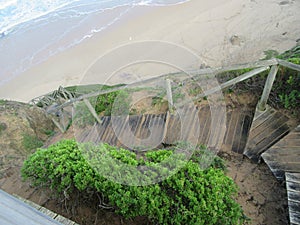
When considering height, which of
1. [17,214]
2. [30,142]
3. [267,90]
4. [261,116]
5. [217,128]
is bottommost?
[30,142]

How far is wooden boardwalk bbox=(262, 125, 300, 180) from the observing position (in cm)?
337

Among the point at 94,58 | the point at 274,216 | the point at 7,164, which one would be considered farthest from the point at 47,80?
the point at 274,216

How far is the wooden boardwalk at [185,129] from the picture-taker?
13.9 ft

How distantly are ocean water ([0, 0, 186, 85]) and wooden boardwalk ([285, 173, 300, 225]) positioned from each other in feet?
35.5

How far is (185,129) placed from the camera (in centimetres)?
449

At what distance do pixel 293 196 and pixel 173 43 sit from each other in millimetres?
8569

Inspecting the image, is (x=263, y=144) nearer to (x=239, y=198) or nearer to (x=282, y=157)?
(x=282, y=157)

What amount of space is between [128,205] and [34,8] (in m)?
18.0

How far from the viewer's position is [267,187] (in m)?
3.48

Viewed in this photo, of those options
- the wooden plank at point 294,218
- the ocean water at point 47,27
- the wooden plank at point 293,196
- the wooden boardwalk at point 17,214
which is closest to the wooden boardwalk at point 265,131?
the wooden plank at point 293,196

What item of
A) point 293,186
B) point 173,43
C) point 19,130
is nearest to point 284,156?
point 293,186

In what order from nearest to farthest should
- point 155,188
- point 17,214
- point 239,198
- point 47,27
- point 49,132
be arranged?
point 17,214 → point 155,188 → point 239,198 → point 49,132 → point 47,27

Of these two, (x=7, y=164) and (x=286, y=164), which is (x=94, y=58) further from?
(x=286, y=164)

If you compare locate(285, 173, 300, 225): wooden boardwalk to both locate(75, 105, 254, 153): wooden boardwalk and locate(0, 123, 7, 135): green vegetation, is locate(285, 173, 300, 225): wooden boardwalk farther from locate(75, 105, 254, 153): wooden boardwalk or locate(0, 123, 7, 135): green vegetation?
locate(0, 123, 7, 135): green vegetation
